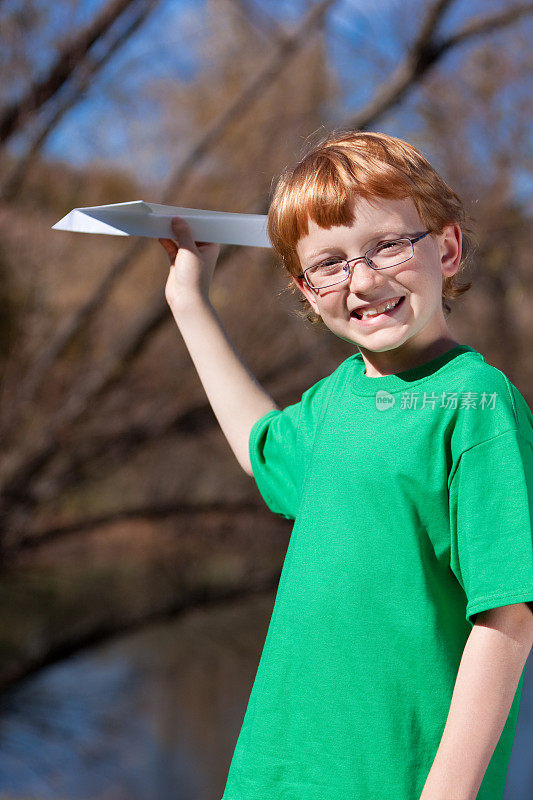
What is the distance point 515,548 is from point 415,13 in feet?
6.84

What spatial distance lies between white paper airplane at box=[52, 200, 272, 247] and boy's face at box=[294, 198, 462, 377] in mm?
154

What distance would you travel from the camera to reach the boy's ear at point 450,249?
28.3 inches

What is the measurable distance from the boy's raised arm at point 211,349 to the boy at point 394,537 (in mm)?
143

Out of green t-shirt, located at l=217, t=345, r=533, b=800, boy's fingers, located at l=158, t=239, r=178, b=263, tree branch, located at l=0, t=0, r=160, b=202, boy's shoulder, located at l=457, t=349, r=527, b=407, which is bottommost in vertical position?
green t-shirt, located at l=217, t=345, r=533, b=800

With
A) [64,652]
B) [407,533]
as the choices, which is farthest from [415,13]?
[64,652]

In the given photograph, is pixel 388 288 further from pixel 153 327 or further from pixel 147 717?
pixel 147 717

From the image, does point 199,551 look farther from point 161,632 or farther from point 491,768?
point 491,768

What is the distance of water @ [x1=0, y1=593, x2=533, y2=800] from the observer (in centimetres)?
275

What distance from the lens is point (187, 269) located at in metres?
0.91

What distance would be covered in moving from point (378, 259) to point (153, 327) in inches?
87.9

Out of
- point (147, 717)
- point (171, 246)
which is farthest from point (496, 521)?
point (147, 717)

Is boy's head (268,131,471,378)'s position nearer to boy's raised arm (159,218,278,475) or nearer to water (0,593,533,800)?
boy's raised arm (159,218,278,475)

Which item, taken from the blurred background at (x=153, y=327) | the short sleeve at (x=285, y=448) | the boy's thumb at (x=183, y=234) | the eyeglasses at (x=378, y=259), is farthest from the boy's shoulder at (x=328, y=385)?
the blurred background at (x=153, y=327)

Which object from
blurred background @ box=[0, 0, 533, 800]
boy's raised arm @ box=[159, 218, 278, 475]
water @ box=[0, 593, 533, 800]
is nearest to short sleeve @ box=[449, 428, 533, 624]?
boy's raised arm @ box=[159, 218, 278, 475]
